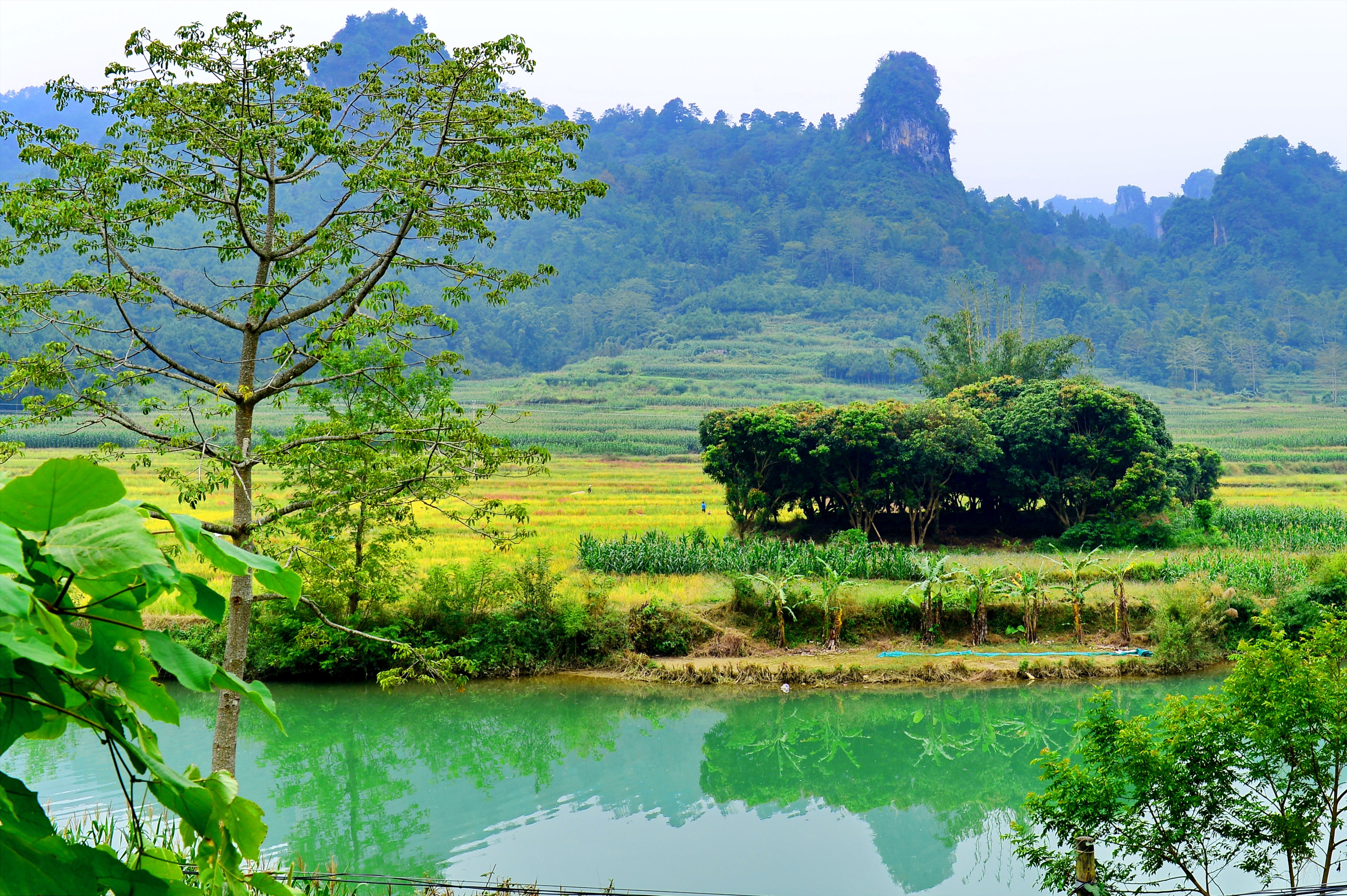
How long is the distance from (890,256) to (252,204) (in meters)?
101

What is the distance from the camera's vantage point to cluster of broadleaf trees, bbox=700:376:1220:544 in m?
19.1

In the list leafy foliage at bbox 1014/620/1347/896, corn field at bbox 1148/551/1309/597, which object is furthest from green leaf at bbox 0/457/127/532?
corn field at bbox 1148/551/1309/597

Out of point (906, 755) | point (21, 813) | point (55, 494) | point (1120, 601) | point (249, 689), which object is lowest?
point (906, 755)

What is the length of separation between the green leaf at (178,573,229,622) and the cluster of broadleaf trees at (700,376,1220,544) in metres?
18.0

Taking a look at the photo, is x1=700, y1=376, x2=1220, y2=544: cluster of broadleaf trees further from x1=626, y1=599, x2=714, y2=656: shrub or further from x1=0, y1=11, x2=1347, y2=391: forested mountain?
x1=0, y1=11, x2=1347, y2=391: forested mountain

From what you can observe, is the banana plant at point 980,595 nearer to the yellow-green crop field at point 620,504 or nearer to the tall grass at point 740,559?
the yellow-green crop field at point 620,504

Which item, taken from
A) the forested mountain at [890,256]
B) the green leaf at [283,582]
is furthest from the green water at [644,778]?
the forested mountain at [890,256]

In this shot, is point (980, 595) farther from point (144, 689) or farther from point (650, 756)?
point (144, 689)

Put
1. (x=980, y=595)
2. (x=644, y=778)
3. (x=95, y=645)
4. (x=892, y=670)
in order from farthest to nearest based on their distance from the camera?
1. (x=980, y=595)
2. (x=892, y=670)
3. (x=644, y=778)
4. (x=95, y=645)

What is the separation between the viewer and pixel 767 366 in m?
70.4

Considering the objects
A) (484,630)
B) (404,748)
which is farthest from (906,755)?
(484,630)

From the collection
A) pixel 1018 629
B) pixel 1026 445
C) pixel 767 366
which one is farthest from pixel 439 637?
pixel 767 366

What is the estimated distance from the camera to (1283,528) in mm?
20469

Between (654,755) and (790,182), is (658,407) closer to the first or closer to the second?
(654,755)
